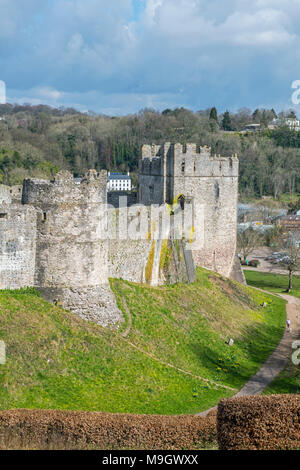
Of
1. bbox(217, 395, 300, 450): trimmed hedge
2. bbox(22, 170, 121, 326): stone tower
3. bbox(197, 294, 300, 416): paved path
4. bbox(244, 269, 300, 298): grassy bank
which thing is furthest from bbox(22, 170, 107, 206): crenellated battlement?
bbox(244, 269, 300, 298): grassy bank

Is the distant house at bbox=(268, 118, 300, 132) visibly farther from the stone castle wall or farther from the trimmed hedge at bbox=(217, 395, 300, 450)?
the trimmed hedge at bbox=(217, 395, 300, 450)

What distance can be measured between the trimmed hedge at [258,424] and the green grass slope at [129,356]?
5.02 metres

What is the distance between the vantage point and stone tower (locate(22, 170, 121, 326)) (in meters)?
20.2

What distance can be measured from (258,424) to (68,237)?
10.4m

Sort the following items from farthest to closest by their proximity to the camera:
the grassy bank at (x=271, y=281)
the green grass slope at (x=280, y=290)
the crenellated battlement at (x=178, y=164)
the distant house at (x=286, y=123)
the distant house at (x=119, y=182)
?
the distant house at (x=286, y=123) < the distant house at (x=119, y=182) < the grassy bank at (x=271, y=281) < the crenellated battlement at (x=178, y=164) < the green grass slope at (x=280, y=290)

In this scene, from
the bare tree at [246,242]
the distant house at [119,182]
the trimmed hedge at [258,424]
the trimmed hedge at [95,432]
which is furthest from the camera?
the distant house at [119,182]

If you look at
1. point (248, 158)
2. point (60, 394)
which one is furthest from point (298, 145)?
point (60, 394)

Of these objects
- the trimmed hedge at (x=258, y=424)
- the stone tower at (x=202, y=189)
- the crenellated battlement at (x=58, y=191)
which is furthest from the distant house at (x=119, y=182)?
the trimmed hedge at (x=258, y=424)

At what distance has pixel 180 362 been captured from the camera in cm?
2219

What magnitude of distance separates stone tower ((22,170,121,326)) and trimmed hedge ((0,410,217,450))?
272 inches

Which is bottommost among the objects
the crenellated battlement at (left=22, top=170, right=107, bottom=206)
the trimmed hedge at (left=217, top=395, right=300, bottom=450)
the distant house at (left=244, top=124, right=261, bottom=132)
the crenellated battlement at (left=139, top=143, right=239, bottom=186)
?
the trimmed hedge at (left=217, top=395, right=300, bottom=450)

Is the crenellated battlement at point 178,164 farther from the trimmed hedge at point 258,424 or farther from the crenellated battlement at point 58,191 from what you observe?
the trimmed hedge at point 258,424

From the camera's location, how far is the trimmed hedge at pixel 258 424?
1237cm
